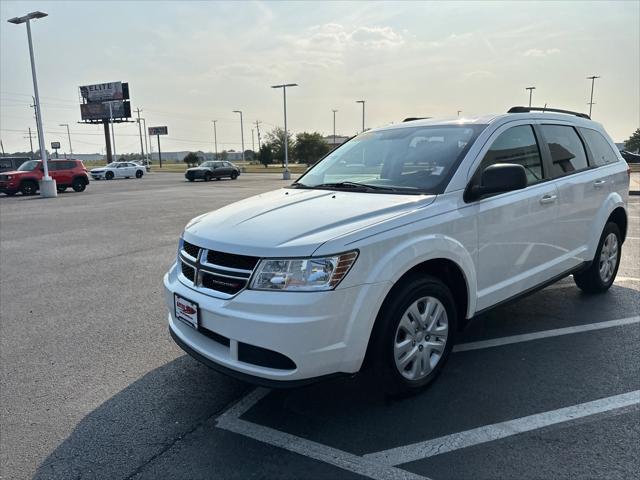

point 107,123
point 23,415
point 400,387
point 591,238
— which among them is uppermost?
point 107,123

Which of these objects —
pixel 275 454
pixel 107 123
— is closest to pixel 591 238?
pixel 275 454

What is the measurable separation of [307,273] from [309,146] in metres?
76.6

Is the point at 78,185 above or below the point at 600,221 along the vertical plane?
below

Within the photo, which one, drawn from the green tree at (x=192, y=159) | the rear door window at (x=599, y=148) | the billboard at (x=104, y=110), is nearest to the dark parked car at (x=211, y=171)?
the rear door window at (x=599, y=148)

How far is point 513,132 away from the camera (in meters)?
3.96

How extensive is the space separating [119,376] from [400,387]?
215cm

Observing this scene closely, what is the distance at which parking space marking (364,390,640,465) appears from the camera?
8.61 ft

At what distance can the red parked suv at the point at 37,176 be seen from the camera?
75.6 ft

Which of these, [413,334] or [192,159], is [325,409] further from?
[192,159]

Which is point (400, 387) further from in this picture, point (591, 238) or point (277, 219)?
point (591, 238)

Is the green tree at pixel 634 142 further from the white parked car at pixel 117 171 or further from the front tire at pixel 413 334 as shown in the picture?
the front tire at pixel 413 334

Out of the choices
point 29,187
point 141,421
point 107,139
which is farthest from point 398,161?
point 107,139

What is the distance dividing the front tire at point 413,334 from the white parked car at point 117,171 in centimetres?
4601

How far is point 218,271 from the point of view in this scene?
2.87 m
